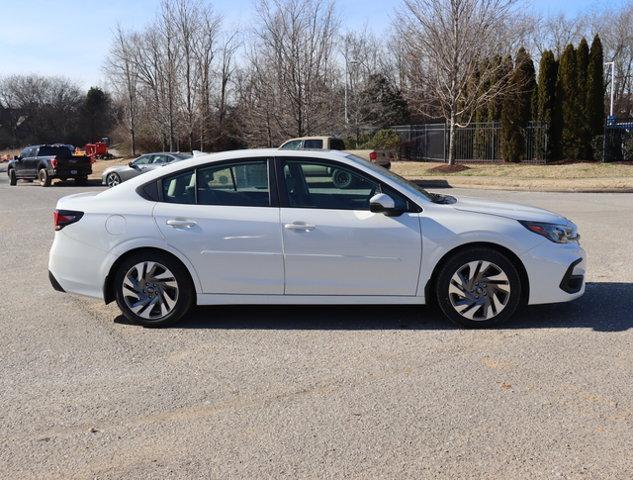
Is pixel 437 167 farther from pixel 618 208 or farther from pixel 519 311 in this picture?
pixel 519 311

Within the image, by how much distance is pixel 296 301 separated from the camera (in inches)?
224

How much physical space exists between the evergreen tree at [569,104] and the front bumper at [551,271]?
81.6 ft

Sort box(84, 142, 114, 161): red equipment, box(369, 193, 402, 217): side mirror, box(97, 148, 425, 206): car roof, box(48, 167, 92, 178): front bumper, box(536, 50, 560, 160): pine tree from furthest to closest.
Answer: box(84, 142, 114, 161): red equipment
box(536, 50, 560, 160): pine tree
box(48, 167, 92, 178): front bumper
box(97, 148, 425, 206): car roof
box(369, 193, 402, 217): side mirror

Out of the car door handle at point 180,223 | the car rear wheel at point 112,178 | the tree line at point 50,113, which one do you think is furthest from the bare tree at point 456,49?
the tree line at point 50,113

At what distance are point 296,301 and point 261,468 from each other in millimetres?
2426

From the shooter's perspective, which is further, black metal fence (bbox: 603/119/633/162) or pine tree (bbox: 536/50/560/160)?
pine tree (bbox: 536/50/560/160)

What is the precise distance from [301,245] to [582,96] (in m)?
26.3

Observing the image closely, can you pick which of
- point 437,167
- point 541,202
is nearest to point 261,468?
point 541,202

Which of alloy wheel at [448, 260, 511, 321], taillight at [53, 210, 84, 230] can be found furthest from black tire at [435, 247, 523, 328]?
taillight at [53, 210, 84, 230]

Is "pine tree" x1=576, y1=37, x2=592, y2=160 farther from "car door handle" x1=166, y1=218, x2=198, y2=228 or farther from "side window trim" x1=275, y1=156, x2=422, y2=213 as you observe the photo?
"car door handle" x1=166, y1=218, x2=198, y2=228

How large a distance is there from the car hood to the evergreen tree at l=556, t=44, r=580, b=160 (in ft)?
80.2

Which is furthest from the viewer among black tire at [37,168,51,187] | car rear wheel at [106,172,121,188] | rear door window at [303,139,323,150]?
black tire at [37,168,51,187]

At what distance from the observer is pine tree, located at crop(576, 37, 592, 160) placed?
28.0 meters

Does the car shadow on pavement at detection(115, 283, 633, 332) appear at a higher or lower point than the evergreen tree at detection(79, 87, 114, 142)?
lower
